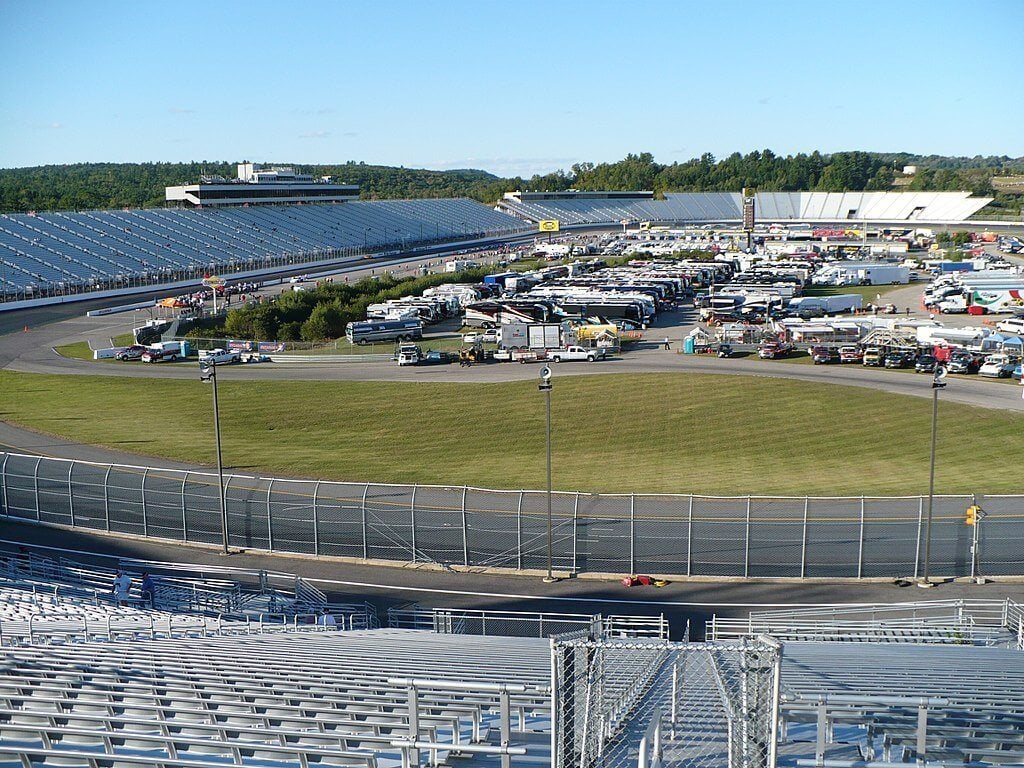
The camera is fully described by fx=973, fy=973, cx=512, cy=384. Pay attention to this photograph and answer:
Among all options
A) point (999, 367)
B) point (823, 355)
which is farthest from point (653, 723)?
point (823, 355)

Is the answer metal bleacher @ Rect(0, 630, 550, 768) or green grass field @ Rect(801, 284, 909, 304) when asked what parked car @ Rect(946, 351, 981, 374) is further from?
metal bleacher @ Rect(0, 630, 550, 768)

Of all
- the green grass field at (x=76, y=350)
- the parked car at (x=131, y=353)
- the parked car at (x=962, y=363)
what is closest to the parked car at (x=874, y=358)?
the parked car at (x=962, y=363)

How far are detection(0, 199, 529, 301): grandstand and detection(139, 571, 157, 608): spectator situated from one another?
74.5 metres

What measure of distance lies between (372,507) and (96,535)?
27.3ft

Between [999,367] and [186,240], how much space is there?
98.8 metres

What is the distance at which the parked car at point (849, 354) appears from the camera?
5438cm

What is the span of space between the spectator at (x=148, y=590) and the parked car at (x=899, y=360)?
41.7 meters

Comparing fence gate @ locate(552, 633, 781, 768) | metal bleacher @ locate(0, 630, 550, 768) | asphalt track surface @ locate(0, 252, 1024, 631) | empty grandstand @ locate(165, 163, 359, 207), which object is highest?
empty grandstand @ locate(165, 163, 359, 207)

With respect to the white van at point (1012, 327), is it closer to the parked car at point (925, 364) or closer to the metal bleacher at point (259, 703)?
the parked car at point (925, 364)

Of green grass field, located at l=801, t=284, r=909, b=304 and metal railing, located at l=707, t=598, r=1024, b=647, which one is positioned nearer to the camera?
metal railing, located at l=707, t=598, r=1024, b=647

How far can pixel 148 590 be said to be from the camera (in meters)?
22.8

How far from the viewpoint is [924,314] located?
7331cm

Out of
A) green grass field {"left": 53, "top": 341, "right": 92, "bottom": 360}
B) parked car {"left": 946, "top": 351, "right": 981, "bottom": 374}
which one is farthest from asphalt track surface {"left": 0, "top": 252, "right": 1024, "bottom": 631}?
green grass field {"left": 53, "top": 341, "right": 92, "bottom": 360}

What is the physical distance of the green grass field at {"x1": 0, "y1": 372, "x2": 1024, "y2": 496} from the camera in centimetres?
3372
